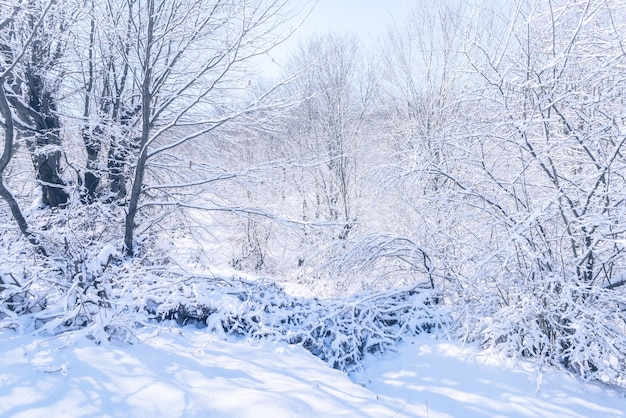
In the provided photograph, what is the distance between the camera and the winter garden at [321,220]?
3324 mm

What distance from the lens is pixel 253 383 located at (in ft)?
9.29

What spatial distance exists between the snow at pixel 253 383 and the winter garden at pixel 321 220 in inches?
4.8

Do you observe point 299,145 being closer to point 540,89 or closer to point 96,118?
point 96,118

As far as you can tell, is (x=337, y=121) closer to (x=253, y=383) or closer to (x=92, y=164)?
(x=92, y=164)

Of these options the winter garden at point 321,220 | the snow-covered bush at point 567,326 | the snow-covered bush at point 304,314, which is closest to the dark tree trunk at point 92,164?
the winter garden at point 321,220

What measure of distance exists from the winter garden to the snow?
0.40 feet

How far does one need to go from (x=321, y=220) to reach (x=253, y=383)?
3210 mm

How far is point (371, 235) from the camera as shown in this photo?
18.6 feet

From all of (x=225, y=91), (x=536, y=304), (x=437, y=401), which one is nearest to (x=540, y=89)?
(x=536, y=304)

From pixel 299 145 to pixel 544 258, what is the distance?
11326mm

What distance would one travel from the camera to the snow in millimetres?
2195

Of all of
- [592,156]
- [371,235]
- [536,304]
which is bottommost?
[536,304]

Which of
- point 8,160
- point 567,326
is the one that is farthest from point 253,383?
point 8,160

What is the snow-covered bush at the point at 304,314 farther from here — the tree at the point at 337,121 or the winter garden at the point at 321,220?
the tree at the point at 337,121
